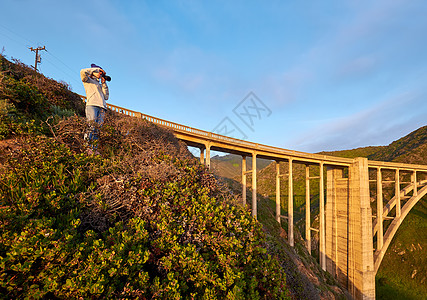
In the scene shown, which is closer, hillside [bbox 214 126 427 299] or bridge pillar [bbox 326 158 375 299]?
bridge pillar [bbox 326 158 375 299]

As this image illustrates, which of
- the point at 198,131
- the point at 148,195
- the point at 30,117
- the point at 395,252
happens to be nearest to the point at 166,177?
the point at 148,195

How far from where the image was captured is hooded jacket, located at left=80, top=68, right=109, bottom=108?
6593mm

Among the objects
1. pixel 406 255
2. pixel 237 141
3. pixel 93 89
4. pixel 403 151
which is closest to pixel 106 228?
pixel 93 89

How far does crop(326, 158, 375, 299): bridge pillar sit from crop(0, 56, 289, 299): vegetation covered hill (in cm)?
2758

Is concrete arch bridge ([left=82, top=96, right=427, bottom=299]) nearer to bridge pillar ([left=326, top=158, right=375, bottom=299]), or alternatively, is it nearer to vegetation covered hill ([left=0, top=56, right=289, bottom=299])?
bridge pillar ([left=326, top=158, right=375, bottom=299])

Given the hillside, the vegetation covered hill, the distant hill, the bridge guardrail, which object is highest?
the distant hill

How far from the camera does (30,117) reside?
6.42m

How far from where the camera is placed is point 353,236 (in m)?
26.0

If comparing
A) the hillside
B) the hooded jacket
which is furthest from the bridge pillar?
the hooded jacket

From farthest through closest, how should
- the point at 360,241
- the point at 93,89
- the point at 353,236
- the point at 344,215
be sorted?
the point at 344,215 → the point at 353,236 → the point at 360,241 → the point at 93,89

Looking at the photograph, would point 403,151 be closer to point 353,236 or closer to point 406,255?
point 406,255

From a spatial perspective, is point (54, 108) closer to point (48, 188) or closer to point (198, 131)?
point (48, 188)

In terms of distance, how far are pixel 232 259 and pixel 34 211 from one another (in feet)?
13.6

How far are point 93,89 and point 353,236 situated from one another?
33.5m
